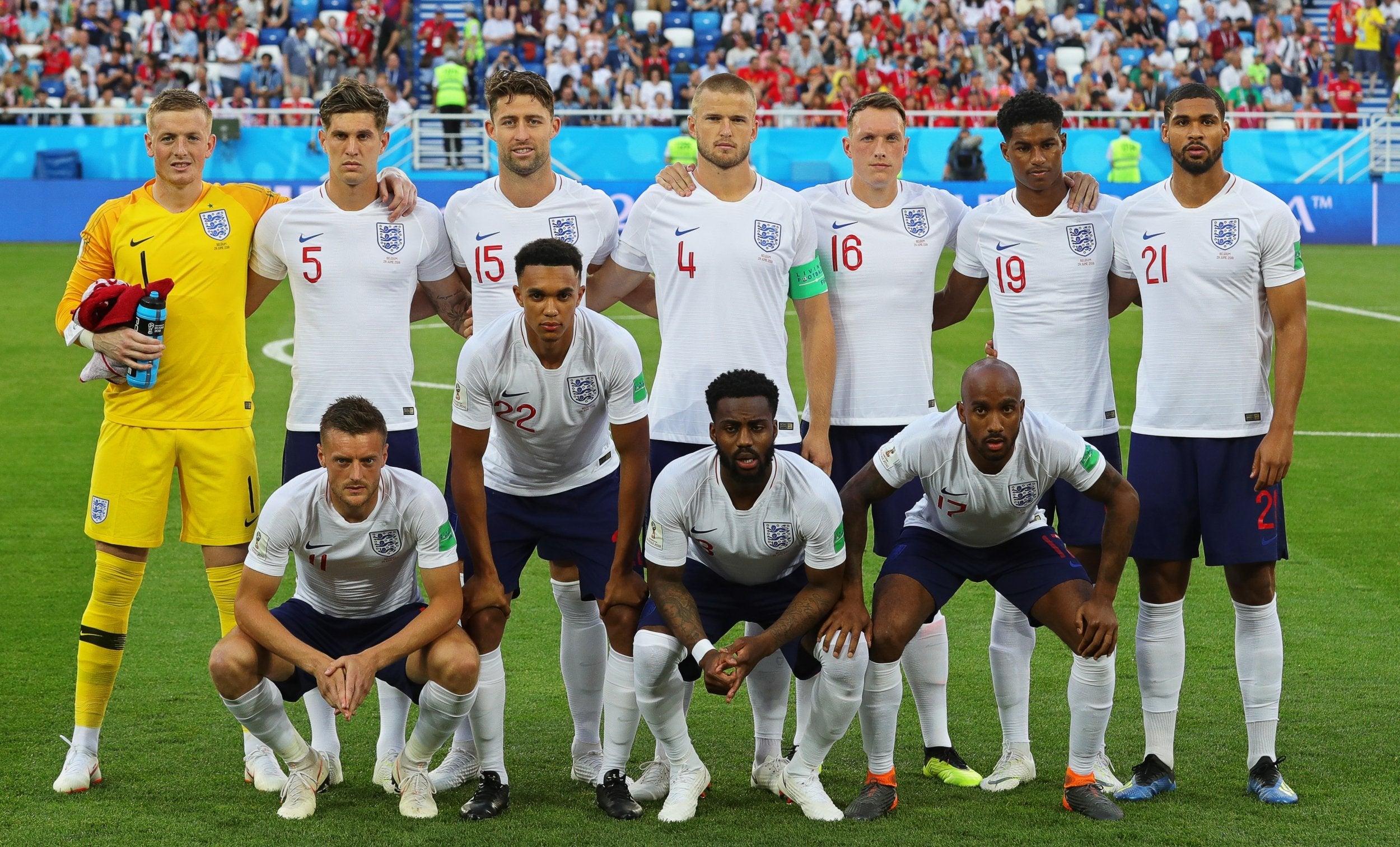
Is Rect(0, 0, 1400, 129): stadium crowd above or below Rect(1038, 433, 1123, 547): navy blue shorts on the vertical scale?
above

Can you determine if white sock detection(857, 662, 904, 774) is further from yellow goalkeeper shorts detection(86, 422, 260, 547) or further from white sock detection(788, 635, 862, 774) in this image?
yellow goalkeeper shorts detection(86, 422, 260, 547)

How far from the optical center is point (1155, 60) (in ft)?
97.7

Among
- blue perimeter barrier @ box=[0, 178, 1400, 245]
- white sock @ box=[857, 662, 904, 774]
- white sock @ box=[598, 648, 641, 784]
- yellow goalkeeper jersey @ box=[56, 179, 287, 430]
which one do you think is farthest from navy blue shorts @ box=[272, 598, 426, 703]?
blue perimeter barrier @ box=[0, 178, 1400, 245]

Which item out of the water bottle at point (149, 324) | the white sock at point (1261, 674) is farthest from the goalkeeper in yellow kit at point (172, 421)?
the white sock at point (1261, 674)

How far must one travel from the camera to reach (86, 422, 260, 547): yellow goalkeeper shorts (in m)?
5.76

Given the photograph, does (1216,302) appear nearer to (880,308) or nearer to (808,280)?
(880,308)

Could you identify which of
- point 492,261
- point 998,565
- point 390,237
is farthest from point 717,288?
point 998,565

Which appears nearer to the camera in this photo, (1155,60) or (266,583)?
(266,583)

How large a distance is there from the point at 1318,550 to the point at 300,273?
639 centimetres

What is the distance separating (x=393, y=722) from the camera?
5.88 meters

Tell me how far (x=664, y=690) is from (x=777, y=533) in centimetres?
70

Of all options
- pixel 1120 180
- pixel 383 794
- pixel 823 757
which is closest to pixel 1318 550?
pixel 823 757

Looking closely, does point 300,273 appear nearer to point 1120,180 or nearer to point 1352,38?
point 1120,180

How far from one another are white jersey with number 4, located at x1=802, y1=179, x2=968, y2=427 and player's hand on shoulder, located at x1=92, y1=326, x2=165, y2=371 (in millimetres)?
2632
